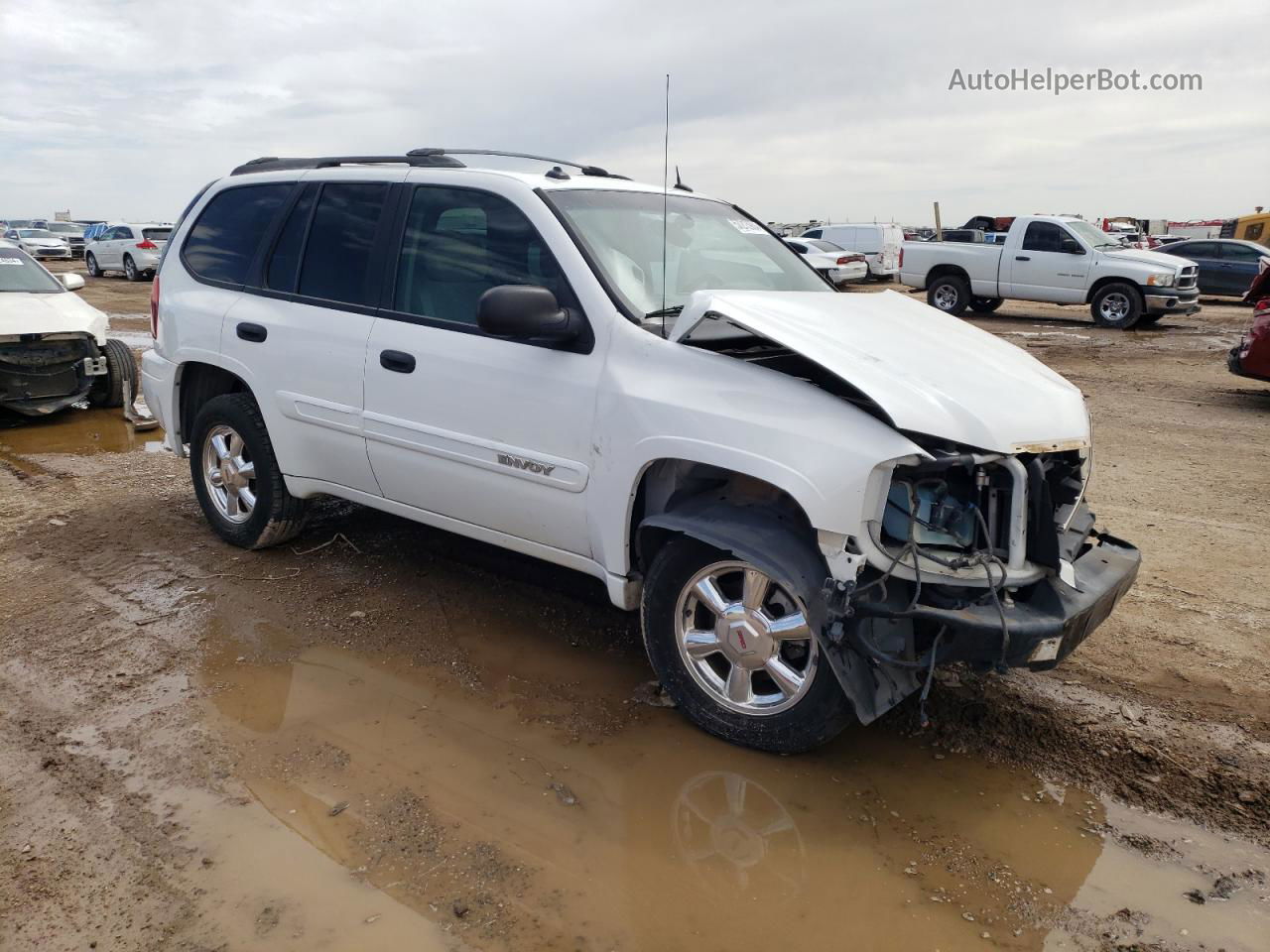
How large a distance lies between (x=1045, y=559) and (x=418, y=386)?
2.51 metres

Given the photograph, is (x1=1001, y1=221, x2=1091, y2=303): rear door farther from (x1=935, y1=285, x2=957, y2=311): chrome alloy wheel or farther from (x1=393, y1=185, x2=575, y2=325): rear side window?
(x1=393, y1=185, x2=575, y2=325): rear side window

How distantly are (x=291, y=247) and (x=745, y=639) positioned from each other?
3.04 meters

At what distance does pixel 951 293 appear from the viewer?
61.8 feet

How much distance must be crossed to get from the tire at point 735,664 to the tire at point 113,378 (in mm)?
7841

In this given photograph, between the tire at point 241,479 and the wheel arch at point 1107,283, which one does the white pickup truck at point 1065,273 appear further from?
the tire at point 241,479

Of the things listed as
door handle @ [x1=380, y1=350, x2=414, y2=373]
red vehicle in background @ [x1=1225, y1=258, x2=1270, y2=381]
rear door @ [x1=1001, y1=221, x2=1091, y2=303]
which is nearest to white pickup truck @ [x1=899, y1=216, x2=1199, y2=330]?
rear door @ [x1=1001, y1=221, x2=1091, y2=303]

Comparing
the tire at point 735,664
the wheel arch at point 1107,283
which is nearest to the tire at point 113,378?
the tire at point 735,664

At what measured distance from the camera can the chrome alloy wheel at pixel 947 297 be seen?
1880 cm

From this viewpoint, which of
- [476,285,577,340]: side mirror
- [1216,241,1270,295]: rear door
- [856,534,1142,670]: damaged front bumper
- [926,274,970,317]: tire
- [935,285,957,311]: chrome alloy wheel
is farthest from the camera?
[1216,241,1270,295]: rear door

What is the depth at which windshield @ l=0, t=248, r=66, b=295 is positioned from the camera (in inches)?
363

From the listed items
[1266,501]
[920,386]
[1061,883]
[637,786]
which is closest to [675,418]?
[920,386]

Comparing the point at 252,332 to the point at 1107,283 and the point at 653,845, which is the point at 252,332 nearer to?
the point at 653,845

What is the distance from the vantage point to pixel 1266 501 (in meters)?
6.32

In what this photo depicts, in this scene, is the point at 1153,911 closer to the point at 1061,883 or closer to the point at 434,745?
the point at 1061,883
